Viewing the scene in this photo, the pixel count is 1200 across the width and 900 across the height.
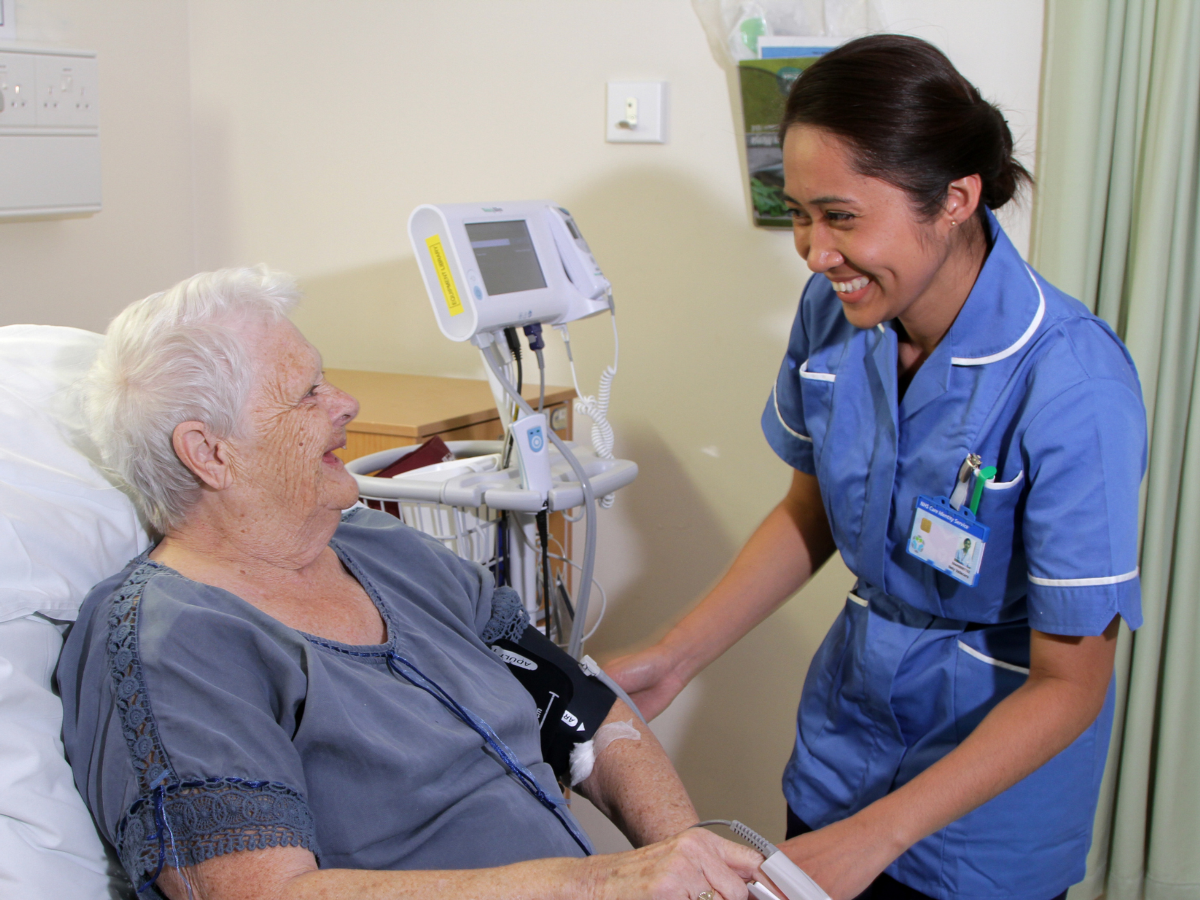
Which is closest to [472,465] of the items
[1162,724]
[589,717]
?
[589,717]

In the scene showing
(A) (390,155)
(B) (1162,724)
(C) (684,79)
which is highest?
(C) (684,79)

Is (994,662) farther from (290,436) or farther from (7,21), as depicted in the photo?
(7,21)

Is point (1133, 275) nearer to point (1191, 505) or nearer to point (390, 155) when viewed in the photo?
point (1191, 505)

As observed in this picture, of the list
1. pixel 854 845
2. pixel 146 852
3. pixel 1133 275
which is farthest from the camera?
pixel 1133 275

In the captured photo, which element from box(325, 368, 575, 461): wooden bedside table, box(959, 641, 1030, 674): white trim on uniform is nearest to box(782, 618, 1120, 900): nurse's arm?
box(959, 641, 1030, 674): white trim on uniform

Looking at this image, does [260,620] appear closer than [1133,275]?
Yes

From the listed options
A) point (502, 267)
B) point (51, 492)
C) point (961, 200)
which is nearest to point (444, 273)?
point (502, 267)

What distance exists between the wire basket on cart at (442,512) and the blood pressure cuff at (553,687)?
279mm

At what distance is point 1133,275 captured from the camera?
76.8 inches

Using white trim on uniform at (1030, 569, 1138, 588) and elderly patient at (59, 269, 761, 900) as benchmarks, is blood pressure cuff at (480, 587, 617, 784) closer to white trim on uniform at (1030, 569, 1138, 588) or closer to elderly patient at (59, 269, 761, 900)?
elderly patient at (59, 269, 761, 900)

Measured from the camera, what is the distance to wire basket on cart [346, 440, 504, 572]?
1709 mm

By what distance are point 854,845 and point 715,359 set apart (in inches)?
55.0

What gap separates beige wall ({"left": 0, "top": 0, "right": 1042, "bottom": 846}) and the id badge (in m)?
1.04

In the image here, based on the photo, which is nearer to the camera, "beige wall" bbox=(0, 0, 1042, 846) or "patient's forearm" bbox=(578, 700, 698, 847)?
"patient's forearm" bbox=(578, 700, 698, 847)
